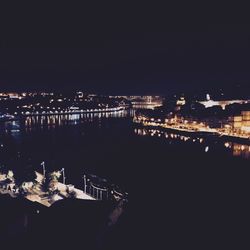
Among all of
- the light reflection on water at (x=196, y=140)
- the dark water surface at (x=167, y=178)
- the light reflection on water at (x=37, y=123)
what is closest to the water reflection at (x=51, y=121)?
the light reflection on water at (x=37, y=123)

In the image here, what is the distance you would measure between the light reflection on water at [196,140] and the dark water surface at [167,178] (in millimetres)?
19

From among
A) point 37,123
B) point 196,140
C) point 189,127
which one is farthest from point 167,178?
point 37,123

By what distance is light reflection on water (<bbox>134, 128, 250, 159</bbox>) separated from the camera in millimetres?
6359

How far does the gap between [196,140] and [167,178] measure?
3.49m

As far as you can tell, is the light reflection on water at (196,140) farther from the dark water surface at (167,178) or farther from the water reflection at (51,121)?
the water reflection at (51,121)

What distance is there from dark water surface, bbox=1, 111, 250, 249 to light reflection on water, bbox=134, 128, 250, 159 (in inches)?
0.7

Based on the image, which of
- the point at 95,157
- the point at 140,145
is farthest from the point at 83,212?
the point at 140,145

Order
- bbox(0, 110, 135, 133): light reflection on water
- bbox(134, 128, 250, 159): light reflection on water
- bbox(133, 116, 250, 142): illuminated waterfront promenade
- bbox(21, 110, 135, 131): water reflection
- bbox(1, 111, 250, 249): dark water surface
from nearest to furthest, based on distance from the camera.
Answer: bbox(1, 111, 250, 249): dark water surface
bbox(134, 128, 250, 159): light reflection on water
bbox(133, 116, 250, 142): illuminated waterfront promenade
bbox(0, 110, 135, 133): light reflection on water
bbox(21, 110, 135, 131): water reflection

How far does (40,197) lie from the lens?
11.1 feet

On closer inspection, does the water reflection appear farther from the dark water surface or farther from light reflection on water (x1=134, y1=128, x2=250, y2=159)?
light reflection on water (x1=134, y1=128, x2=250, y2=159)

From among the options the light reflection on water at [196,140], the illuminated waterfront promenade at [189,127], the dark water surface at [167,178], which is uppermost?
the illuminated waterfront promenade at [189,127]

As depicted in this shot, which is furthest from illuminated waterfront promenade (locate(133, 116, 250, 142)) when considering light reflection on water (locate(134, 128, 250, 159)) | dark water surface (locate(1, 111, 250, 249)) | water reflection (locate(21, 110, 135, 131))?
water reflection (locate(21, 110, 135, 131))

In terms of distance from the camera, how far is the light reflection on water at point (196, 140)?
6.36 m

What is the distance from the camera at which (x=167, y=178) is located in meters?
4.62
